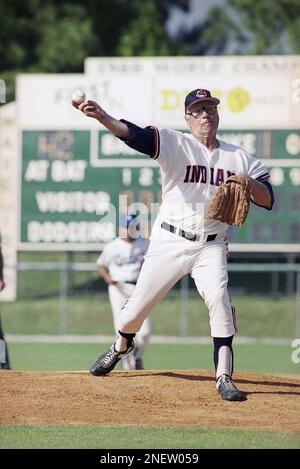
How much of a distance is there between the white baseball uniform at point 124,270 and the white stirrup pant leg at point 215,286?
398 centimetres

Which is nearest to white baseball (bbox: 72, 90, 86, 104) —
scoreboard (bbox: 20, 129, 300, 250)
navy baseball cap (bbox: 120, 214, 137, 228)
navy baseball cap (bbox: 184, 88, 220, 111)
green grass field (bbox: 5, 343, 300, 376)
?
navy baseball cap (bbox: 184, 88, 220, 111)

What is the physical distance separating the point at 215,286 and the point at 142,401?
0.86 metres

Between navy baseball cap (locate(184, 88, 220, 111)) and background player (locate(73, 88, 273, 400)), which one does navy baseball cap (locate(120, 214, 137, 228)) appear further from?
navy baseball cap (locate(184, 88, 220, 111))

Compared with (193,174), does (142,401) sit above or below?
below

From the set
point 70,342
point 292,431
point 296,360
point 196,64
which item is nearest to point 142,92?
point 196,64

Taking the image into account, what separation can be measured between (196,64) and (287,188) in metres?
2.91

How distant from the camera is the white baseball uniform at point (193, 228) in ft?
21.2

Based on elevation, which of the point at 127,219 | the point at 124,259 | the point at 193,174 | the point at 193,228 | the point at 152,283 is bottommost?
the point at 124,259

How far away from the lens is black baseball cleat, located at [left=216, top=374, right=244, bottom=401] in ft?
20.8

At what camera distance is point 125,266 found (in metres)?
11.0

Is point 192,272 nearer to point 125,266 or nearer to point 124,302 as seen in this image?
point 124,302

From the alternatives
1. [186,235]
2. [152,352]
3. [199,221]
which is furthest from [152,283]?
[152,352]

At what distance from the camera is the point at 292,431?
5750 millimetres
